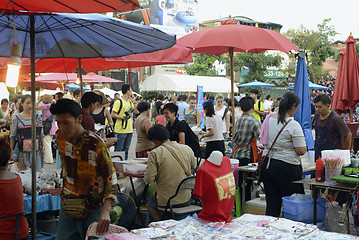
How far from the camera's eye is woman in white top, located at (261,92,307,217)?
214 inches

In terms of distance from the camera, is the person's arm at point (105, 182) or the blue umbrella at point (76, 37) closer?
the person's arm at point (105, 182)

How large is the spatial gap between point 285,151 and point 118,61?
3091 mm

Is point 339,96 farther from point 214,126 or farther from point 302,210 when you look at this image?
point 302,210

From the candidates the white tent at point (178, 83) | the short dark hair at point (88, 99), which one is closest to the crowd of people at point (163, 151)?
the short dark hair at point (88, 99)

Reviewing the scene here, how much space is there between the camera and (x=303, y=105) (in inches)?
336

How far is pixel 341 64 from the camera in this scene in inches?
326

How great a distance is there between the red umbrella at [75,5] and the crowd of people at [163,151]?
2.63 feet

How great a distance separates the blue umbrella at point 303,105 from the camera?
8508mm

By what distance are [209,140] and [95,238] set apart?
5.38 metres

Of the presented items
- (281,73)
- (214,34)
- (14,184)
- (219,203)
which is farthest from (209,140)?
(281,73)

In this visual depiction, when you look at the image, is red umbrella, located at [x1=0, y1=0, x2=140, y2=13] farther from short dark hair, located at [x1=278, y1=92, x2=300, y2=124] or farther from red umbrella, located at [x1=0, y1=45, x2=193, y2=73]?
short dark hair, located at [x1=278, y1=92, x2=300, y2=124]

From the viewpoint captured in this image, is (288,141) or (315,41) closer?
(288,141)

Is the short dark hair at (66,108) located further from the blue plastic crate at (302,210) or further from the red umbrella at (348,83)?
the red umbrella at (348,83)

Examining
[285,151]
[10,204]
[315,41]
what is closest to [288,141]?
[285,151]
